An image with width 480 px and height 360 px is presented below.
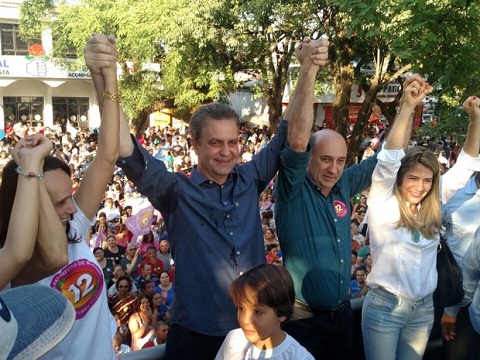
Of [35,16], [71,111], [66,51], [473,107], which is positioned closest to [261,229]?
[473,107]

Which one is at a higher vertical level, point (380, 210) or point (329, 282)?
point (380, 210)

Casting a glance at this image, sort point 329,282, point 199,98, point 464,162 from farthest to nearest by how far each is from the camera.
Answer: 1. point 199,98
2. point 464,162
3. point 329,282

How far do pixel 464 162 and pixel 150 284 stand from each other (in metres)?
4.42

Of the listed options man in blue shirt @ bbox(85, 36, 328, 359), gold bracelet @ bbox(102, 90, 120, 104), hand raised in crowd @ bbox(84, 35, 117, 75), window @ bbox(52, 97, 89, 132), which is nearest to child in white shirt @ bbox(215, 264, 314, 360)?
man in blue shirt @ bbox(85, 36, 328, 359)

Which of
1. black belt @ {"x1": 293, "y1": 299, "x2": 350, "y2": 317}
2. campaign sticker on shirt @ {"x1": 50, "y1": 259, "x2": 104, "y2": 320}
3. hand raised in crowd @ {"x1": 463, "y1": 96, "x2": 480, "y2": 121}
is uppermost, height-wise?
hand raised in crowd @ {"x1": 463, "y1": 96, "x2": 480, "y2": 121}

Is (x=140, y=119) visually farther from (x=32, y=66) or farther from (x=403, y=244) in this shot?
(x=403, y=244)

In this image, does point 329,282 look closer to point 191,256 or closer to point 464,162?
point 191,256

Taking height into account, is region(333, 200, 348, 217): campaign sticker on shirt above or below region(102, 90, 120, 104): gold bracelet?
below

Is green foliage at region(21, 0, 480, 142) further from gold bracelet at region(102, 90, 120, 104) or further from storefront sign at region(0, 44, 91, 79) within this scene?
storefront sign at region(0, 44, 91, 79)

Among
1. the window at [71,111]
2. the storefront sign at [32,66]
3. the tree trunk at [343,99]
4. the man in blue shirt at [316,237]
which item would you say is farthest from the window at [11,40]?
the man in blue shirt at [316,237]

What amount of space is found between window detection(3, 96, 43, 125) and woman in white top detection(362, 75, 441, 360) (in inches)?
1105

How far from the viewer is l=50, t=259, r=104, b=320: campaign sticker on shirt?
179cm

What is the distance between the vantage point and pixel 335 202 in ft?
8.54

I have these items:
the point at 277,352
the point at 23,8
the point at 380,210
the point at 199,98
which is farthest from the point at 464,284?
the point at 23,8
